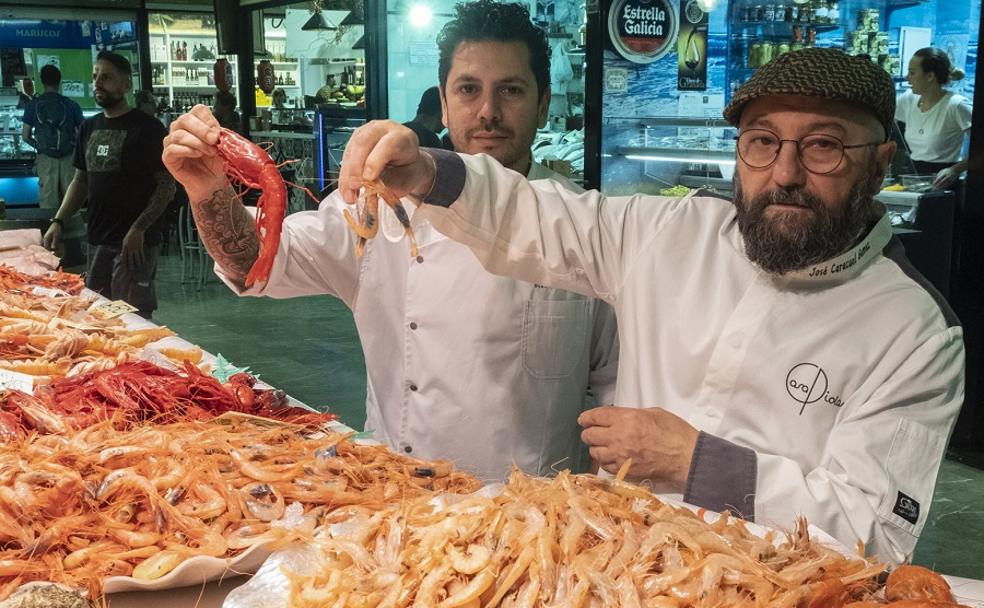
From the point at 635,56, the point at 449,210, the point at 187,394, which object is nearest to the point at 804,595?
the point at 449,210

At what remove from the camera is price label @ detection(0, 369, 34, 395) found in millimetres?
2708

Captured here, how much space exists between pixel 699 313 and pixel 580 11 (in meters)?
5.22

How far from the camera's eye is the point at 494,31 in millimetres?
2457

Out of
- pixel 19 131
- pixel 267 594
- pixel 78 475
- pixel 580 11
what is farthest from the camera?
pixel 19 131

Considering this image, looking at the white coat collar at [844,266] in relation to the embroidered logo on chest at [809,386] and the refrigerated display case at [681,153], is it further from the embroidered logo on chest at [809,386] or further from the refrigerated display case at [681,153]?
the refrigerated display case at [681,153]

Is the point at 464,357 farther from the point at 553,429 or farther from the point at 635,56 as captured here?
the point at 635,56

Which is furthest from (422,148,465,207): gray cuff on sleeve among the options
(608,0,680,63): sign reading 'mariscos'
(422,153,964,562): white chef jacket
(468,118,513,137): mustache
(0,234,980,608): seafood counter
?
(608,0,680,63): sign reading 'mariscos'

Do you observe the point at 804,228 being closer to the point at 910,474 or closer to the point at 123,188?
the point at 910,474

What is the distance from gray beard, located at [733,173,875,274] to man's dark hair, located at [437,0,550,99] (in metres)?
0.80

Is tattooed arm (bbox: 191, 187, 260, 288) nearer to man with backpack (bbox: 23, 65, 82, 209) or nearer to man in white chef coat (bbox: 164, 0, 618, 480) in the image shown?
man in white chef coat (bbox: 164, 0, 618, 480)

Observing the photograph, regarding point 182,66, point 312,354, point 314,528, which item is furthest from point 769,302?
point 182,66

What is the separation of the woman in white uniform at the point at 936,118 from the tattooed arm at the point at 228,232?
4.03m

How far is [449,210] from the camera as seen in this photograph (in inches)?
80.9

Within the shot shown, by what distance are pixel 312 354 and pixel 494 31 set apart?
17.7 ft
